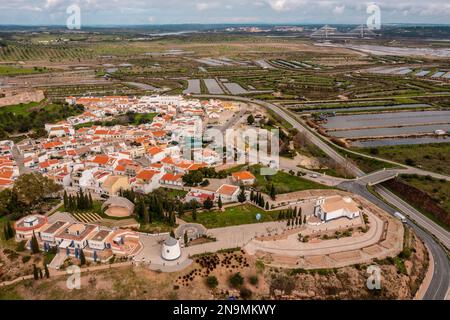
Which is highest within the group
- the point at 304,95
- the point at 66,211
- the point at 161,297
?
the point at 304,95

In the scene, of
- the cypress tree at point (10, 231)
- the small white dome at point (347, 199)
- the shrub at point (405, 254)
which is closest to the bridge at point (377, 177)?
the small white dome at point (347, 199)

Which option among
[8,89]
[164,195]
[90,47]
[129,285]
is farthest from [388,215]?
[90,47]

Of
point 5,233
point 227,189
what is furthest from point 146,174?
point 5,233

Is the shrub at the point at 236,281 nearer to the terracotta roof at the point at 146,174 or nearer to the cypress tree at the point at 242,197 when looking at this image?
the cypress tree at the point at 242,197

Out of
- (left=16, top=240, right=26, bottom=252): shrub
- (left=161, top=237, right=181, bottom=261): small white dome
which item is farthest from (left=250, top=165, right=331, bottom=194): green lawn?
(left=16, top=240, right=26, bottom=252): shrub

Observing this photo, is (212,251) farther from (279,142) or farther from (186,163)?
(279,142)

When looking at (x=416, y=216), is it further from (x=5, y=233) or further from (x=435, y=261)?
(x=5, y=233)

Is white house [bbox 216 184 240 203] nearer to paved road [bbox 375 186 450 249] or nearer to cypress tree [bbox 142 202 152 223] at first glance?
A: cypress tree [bbox 142 202 152 223]
